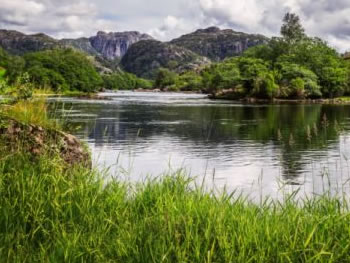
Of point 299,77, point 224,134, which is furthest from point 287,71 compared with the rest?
point 224,134

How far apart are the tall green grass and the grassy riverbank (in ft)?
0.04

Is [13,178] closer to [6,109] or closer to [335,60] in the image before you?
[6,109]

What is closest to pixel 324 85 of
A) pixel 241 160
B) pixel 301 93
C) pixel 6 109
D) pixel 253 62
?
pixel 301 93

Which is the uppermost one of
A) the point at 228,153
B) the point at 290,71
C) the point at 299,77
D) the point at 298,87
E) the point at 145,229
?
the point at 290,71

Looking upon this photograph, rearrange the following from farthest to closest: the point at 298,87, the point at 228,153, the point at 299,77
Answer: the point at 299,77 → the point at 298,87 → the point at 228,153

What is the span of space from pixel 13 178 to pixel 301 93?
4456 inches

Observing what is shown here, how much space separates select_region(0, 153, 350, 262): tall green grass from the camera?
5.99 m

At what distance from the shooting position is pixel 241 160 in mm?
26969

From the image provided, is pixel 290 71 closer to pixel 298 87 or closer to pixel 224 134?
pixel 298 87

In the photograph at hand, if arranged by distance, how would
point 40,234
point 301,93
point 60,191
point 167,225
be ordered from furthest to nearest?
1. point 301,93
2. point 60,191
3. point 40,234
4. point 167,225

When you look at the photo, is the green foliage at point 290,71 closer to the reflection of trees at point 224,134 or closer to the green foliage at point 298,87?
the green foliage at point 298,87

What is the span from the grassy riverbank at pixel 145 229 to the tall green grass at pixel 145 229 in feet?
0.04

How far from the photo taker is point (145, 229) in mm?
6523

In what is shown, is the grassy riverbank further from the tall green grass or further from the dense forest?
the dense forest
